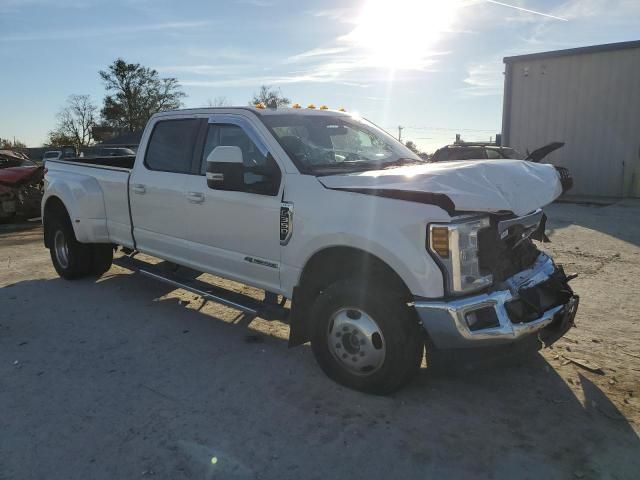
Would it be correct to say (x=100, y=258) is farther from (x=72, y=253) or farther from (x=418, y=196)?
(x=418, y=196)

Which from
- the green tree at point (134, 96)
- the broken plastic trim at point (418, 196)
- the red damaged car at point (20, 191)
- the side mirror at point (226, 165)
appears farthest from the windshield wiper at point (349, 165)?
the green tree at point (134, 96)

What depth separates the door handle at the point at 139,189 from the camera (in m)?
5.34

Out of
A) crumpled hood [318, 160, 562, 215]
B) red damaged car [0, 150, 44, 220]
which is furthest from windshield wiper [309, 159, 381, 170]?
red damaged car [0, 150, 44, 220]

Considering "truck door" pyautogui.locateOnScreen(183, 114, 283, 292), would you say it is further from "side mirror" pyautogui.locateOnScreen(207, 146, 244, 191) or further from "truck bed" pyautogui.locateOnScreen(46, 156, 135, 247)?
"truck bed" pyautogui.locateOnScreen(46, 156, 135, 247)

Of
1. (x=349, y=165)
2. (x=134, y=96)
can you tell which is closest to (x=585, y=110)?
(x=349, y=165)

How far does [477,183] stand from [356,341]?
1.29 m

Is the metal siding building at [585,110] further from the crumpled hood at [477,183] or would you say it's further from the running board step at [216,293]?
the running board step at [216,293]

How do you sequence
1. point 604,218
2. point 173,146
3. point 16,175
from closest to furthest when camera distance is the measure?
1. point 173,146
2. point 604,218
3. point 16,175

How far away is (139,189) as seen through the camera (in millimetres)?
5391

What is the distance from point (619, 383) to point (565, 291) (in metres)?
0.73

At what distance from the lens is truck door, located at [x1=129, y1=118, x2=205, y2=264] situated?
496 cm

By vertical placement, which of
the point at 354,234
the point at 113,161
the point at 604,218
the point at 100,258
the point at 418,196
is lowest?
the point at 604,218

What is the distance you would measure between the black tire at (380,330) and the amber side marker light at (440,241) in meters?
0.44

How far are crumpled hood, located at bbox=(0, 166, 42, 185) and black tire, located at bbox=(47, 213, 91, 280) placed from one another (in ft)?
21.0
